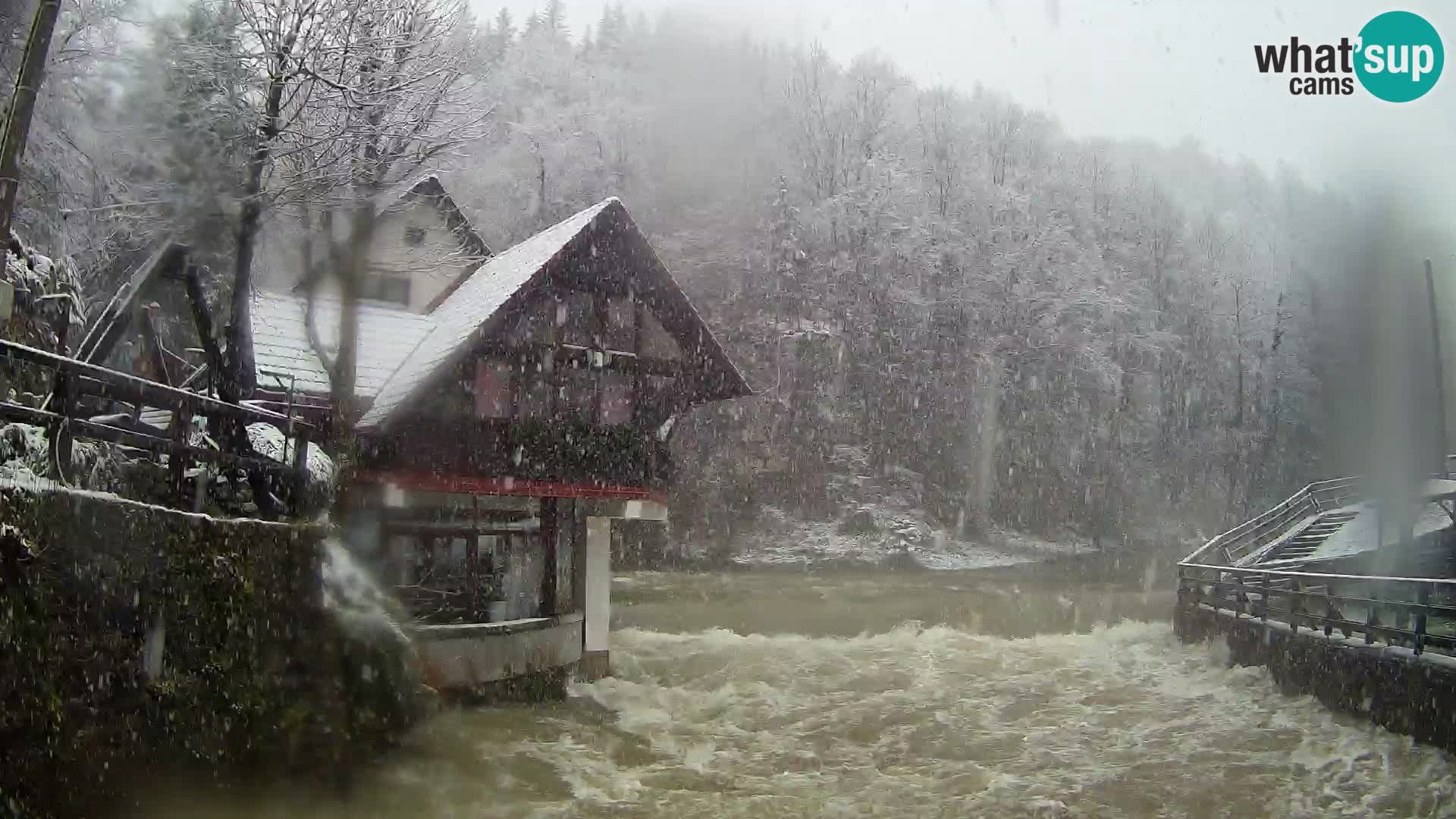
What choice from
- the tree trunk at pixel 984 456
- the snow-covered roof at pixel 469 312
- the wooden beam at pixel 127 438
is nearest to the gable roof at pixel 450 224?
the snow-covered roof at pixel 469 312

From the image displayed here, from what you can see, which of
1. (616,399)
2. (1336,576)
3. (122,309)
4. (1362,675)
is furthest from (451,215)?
(1362,675)

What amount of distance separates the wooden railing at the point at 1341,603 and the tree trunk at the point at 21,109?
14928 millimetres

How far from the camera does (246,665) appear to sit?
8.55 meters

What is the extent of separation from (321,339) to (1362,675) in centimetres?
1576

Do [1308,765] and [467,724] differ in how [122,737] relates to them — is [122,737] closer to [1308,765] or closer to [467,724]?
[467,724]

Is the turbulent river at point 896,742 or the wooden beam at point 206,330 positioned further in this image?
the wooden beam at point 206,330

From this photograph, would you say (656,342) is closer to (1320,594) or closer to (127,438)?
(127,438)

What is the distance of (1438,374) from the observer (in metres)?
21.2

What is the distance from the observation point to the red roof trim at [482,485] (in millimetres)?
13969

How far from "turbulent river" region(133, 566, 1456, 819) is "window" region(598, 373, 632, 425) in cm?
414

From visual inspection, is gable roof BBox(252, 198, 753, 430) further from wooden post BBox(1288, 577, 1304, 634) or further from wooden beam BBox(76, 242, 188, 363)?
wooden post BBox(1288, 577, 1304, 634)

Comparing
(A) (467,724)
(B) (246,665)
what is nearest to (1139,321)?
(A) (467,724)

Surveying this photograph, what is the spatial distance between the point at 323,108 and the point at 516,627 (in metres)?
7.67

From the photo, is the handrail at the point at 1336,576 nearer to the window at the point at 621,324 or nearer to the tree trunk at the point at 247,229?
the window at the point at 621,324
